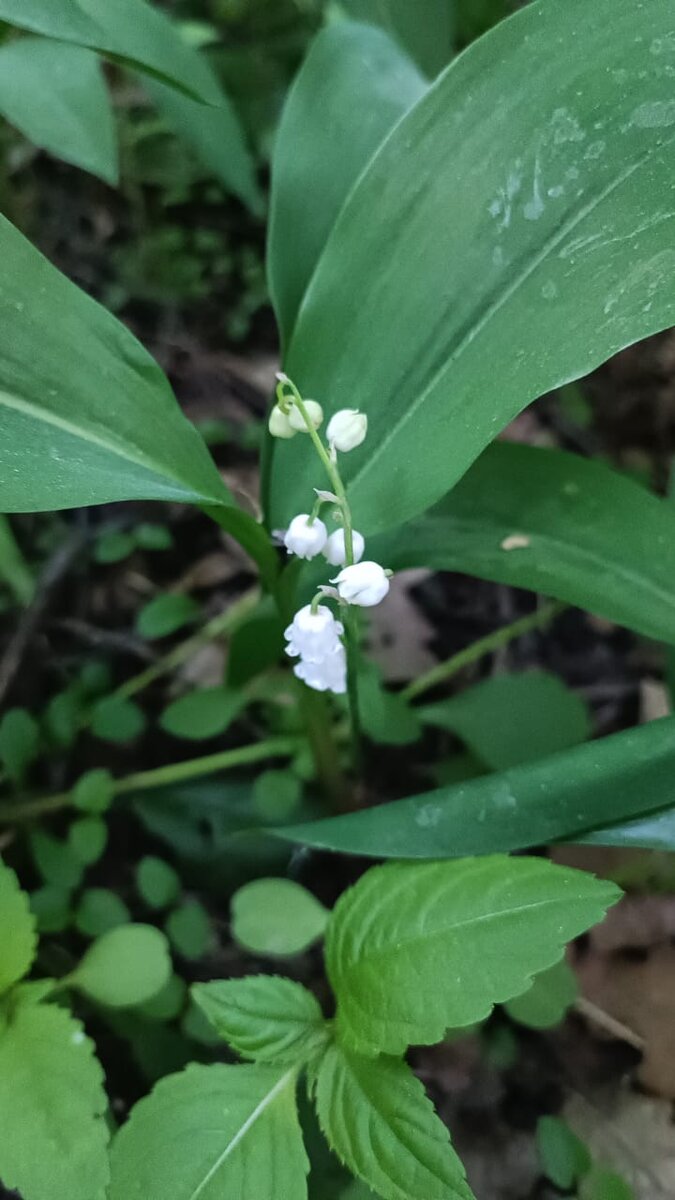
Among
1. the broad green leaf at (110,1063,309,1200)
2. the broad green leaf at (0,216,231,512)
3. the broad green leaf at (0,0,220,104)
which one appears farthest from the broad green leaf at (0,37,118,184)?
the broad green leaf at (110,1063,309,1200)

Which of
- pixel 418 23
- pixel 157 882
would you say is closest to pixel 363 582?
pixel 157 882

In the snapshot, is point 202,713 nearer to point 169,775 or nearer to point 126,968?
point 169,775

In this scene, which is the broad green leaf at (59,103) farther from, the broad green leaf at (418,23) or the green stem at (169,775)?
the green stem at (169,775)

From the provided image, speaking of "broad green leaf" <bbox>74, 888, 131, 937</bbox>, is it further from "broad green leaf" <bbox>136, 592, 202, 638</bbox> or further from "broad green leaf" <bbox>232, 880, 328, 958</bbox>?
"broad green leaf" <bbox>136, 592, 202, 638</bbox>

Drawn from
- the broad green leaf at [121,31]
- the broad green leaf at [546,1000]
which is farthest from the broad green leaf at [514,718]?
the broad green leaf at [121,31]

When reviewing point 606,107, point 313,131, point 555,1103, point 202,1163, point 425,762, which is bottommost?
point 555,1103

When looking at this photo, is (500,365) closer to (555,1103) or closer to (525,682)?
(525,682)

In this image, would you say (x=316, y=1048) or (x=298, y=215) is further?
(x=298, y=215)

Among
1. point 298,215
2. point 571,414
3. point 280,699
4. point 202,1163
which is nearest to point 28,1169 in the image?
point 202,1163
